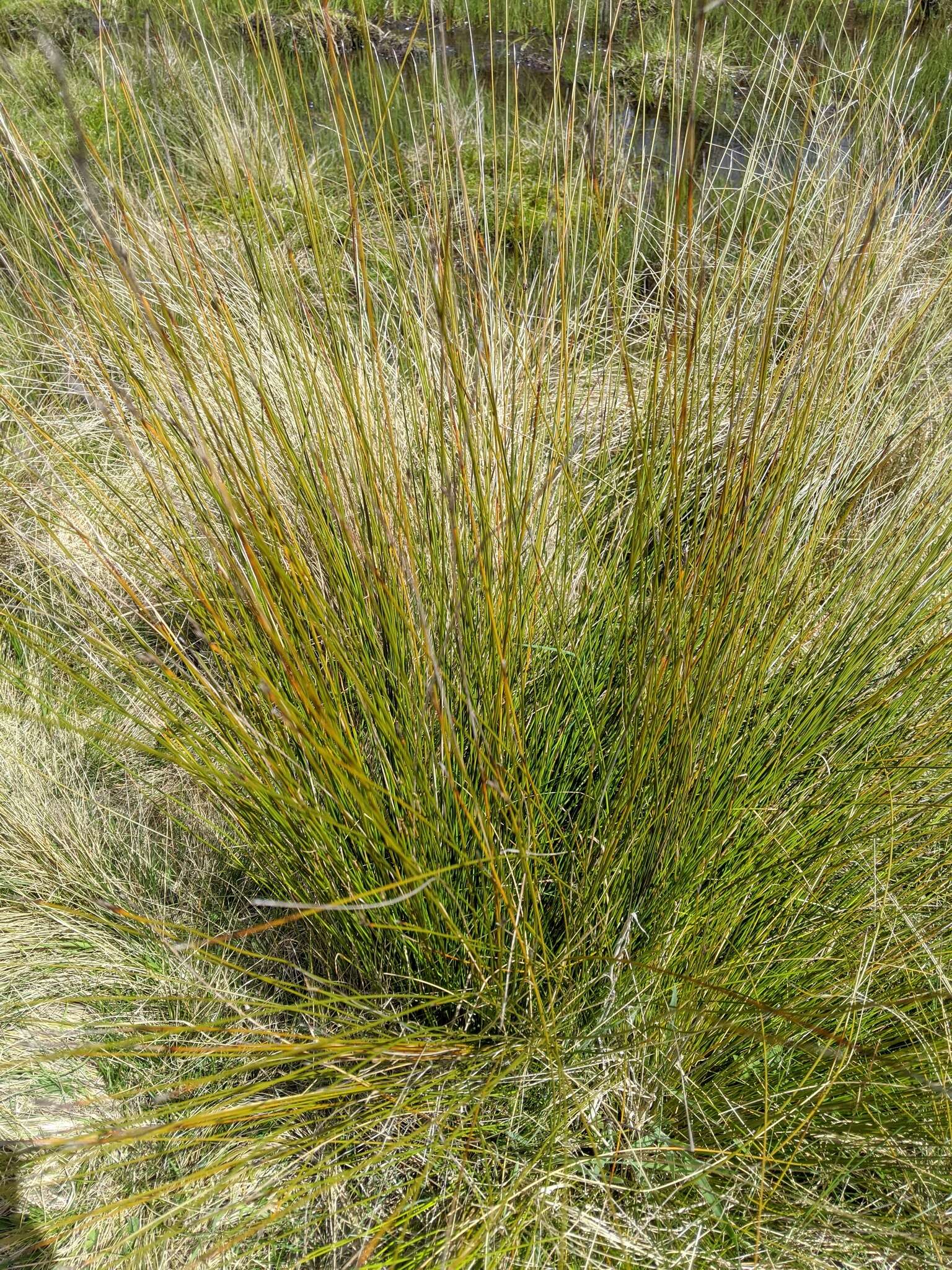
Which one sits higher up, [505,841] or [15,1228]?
[505,841]

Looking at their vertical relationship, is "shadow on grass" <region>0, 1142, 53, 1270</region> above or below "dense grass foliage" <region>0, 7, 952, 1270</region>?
below

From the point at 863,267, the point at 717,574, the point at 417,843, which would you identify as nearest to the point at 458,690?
the point at 417,843

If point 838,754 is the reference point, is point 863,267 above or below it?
above

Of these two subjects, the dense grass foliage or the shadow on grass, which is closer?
the dense grass foliage

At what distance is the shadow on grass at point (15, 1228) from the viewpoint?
1284mm

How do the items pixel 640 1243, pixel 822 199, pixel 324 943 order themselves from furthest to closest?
1. pixel 822 199
2. pixel 324 943
3. pixel 640 1243

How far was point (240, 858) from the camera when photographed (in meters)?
1.56

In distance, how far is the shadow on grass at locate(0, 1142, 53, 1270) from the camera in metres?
1.28

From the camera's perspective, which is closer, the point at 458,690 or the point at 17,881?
→ the point at 458,690

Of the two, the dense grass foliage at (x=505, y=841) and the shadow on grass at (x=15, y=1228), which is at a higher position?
the dense grass foliage at (x=505, y=841)

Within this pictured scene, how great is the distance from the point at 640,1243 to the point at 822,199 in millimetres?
2674

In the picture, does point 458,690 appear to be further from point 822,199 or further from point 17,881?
point 822,199

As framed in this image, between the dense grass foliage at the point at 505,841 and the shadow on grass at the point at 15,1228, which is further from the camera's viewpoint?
the shadow on grass at the point at 15,1228

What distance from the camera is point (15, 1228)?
1359mm
